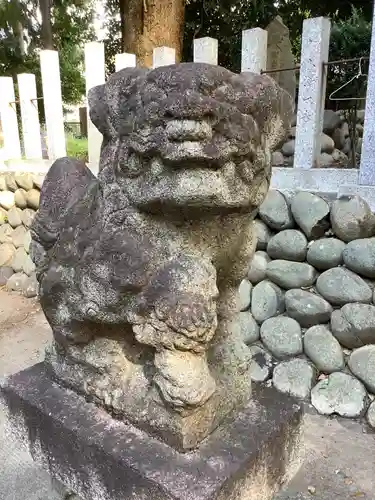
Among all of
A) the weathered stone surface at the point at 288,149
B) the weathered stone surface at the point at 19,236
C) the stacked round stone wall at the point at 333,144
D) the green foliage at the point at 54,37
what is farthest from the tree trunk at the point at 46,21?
the weathered stone surface at the point at 288,149

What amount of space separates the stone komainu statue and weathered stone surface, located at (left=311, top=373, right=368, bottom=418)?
1.06 meters

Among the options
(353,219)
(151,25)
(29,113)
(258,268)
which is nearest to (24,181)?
(29,113)

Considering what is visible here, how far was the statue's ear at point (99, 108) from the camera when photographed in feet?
3.39

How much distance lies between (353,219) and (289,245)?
36 centimetres

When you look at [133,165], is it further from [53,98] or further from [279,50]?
[279,50]

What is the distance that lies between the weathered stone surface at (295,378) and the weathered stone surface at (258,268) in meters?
0.51

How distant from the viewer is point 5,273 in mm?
4273

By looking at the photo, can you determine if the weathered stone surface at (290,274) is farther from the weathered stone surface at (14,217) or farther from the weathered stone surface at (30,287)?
the weathered stone surface at (14,217)

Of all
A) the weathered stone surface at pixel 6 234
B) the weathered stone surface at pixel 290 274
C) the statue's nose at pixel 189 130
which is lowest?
the weathered stone surface at pixel 6 234

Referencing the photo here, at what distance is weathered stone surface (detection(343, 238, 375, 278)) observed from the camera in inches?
85.4

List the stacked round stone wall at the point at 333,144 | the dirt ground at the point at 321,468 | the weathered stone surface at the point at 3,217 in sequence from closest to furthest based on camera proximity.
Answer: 1. the dirt ground at the point at 321,468
2. the stacked round stone wall at the point at 333,144
3. the weathered stone surface at the point at 3,217

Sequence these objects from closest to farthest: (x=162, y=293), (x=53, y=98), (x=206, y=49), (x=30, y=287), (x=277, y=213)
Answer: (x=162, y=293), (x=277, y=213), (x=206, y=49), (x=53, y=98), (x=30, y=287)

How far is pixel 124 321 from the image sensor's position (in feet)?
3.42

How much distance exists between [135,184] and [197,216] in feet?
0.50
